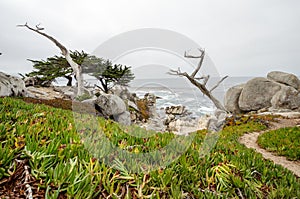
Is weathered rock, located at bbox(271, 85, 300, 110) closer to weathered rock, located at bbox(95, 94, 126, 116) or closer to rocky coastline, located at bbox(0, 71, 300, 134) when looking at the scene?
rocky coastline, located at bbox(0, 71, 300, 134)

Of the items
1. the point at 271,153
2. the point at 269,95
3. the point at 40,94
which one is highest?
the point at 40,94

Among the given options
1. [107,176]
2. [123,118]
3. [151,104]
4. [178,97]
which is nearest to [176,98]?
[178,97]

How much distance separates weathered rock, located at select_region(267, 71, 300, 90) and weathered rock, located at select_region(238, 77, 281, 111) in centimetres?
124

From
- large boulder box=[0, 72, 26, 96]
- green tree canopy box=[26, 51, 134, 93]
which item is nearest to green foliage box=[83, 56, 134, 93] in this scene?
green tree canopy box=[26, 51, 134, 93]

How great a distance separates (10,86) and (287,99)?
21.5 metres

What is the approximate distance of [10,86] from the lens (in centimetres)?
1168

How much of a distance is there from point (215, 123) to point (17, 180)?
13.2m

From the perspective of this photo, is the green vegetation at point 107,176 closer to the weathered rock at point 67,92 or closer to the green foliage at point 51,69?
the weathered rock at point 67,92

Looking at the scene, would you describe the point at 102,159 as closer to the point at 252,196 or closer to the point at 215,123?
the point at 252,196

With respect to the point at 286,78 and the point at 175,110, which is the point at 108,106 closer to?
the point at 175,110

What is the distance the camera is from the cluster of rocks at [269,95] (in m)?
18.0

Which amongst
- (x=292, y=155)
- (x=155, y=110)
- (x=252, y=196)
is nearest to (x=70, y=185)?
(x=252, y=196)

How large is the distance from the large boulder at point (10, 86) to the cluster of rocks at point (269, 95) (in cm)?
1886

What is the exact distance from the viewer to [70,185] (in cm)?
140
